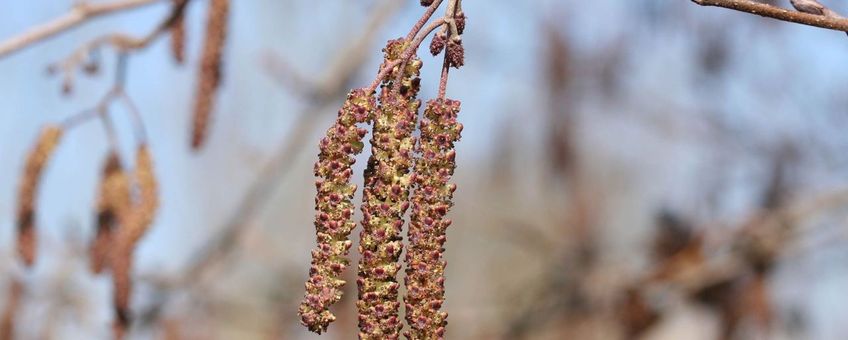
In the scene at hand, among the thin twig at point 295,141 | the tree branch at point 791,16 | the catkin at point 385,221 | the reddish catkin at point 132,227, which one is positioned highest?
the thin twig at point 295,141

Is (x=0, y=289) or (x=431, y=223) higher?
(x=0, y=289)

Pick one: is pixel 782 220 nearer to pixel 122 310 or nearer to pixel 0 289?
pixel 122 310

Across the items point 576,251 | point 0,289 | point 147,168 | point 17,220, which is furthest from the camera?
point 576,251

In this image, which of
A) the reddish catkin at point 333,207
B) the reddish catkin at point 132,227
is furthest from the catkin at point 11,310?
the reddish catkin at point 333,207

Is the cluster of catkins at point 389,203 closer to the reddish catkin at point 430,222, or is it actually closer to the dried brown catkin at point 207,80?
the reddish catkin at point 430,222

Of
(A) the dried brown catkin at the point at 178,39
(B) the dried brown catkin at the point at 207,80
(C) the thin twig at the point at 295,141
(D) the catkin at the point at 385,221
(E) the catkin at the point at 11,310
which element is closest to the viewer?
(D) the catkin at the point at 385,221

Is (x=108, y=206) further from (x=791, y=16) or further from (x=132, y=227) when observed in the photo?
(x=791, y=16)

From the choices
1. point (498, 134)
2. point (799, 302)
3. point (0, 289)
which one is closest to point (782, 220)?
point (799, 302)
